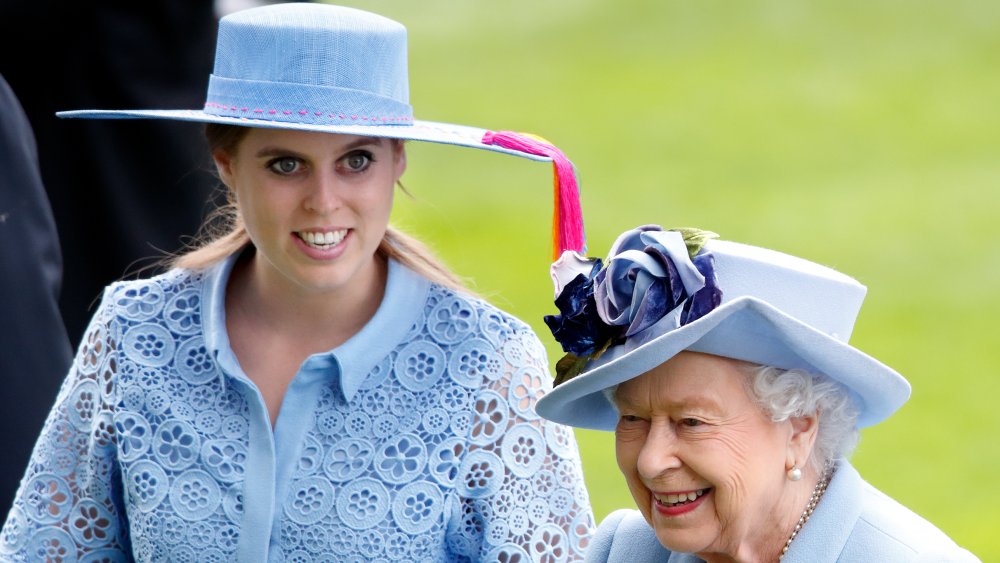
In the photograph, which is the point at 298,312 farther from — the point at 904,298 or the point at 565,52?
the point at 565,52

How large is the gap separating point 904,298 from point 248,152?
8649 mm

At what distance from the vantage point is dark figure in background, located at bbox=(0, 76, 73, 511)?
449cm

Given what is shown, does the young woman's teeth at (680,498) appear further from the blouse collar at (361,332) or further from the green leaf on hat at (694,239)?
the blouse collar at (361,332)

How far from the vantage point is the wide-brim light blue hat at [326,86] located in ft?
11.7

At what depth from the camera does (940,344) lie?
35.4 ft

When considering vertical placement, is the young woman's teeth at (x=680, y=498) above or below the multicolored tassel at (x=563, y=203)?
below

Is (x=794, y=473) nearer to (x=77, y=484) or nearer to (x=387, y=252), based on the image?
(x=387, y=252)

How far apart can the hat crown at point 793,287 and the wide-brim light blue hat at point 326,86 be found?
0.65 metres

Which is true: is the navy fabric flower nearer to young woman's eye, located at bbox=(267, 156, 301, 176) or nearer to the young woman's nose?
the young woman's nose

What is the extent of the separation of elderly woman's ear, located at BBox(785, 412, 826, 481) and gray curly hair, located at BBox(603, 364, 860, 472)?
2 centimetres

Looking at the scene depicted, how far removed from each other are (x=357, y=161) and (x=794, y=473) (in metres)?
1.20

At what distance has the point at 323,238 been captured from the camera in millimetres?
3637

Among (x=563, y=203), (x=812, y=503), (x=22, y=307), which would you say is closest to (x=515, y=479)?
(x=563, y=203)

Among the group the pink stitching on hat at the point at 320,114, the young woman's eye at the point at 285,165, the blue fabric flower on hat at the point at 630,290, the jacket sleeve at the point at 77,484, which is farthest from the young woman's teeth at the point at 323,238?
the blue fabric flower on hat at the point at 630,290
